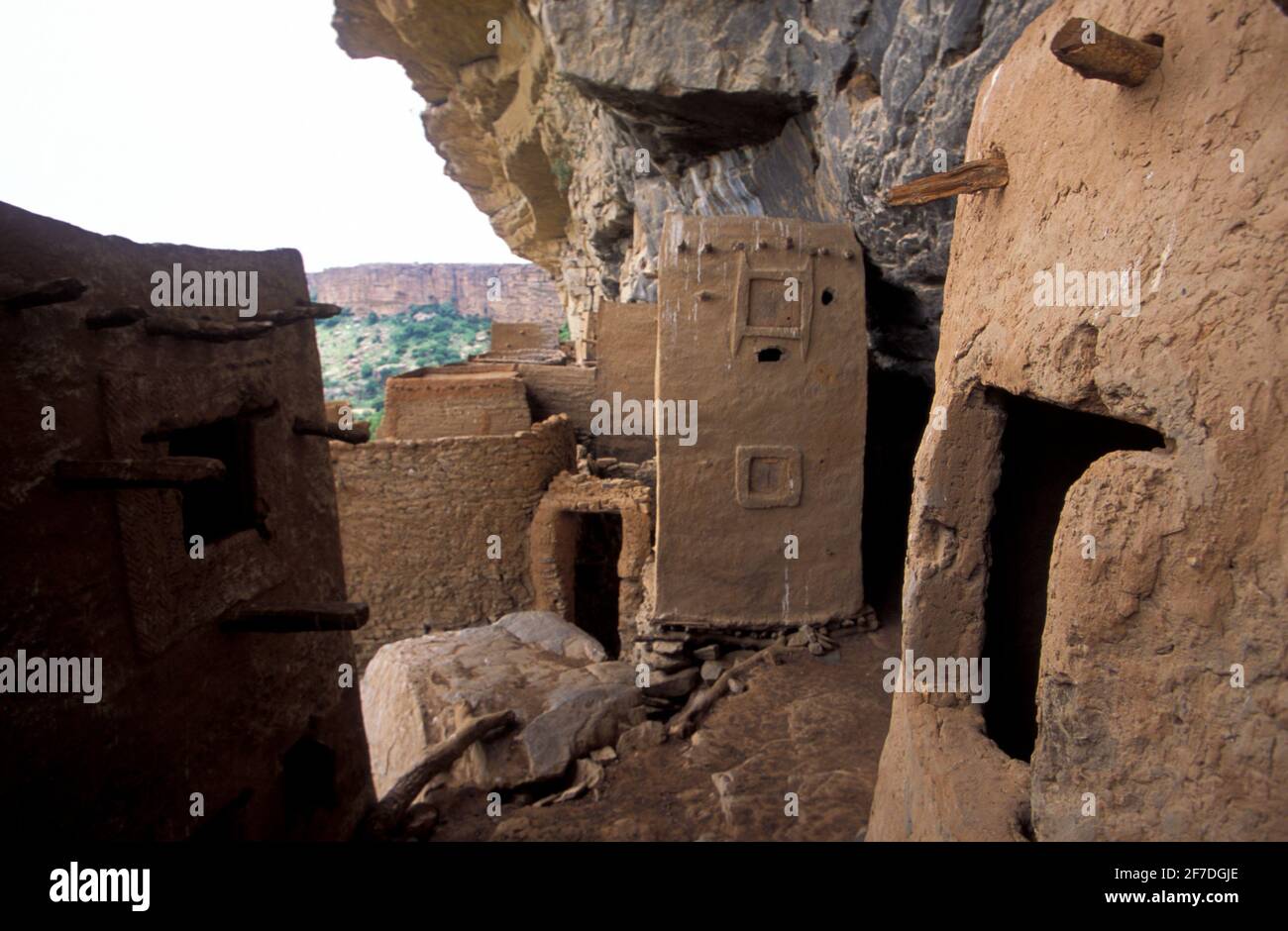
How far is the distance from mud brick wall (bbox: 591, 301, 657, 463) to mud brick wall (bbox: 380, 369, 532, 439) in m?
1.34

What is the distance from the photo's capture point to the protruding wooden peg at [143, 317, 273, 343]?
2797mm

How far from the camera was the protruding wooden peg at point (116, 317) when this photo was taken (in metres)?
2.54

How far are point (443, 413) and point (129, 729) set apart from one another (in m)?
8.96

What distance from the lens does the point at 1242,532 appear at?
59.6 inches

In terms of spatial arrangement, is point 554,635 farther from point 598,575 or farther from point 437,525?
point 598,575

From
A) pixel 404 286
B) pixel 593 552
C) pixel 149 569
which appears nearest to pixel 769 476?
pixel 149 569

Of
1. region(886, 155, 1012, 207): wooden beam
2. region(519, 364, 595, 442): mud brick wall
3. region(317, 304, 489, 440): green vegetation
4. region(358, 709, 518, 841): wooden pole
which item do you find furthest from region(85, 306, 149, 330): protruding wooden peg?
region(317, 304, 489, 440): green vegetation

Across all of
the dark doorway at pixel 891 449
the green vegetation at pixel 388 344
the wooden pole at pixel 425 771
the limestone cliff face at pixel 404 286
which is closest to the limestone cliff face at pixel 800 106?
the dark doorway at pixel 891 449

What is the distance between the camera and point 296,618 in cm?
322

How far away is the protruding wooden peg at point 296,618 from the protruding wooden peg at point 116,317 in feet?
3.95

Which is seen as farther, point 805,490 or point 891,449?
point 891,449

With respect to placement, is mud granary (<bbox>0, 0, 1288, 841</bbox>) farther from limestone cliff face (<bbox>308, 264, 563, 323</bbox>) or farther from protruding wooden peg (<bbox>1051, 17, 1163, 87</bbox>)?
limestone cliff face (<bbox>308, 264, 563, 323</bbox>)

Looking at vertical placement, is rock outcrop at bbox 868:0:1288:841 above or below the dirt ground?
above

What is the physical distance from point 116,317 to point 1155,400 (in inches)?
116
